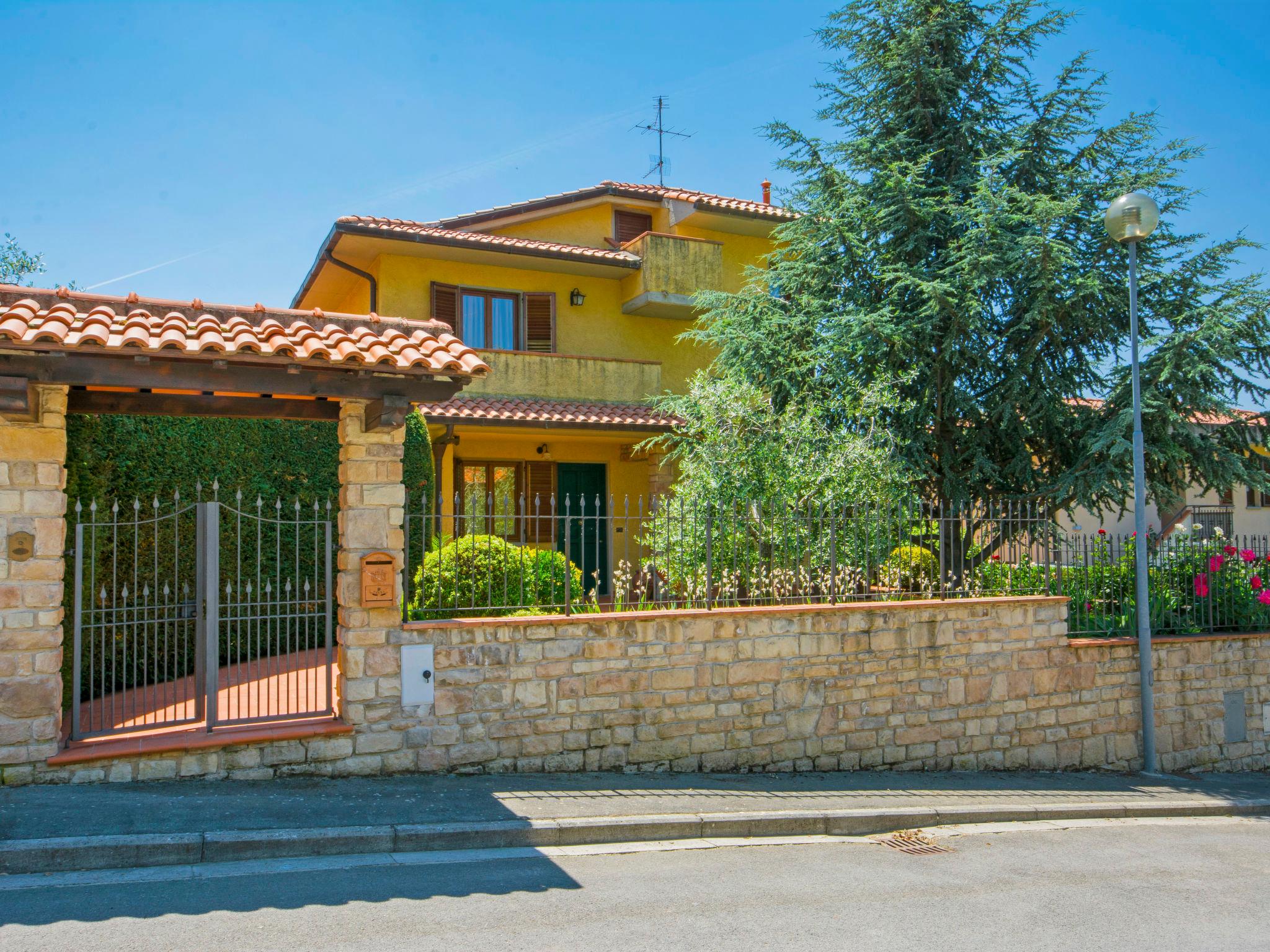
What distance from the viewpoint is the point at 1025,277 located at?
1181cm

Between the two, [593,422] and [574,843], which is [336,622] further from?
[593,422]

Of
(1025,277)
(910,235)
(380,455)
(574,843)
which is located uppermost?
(910,235)

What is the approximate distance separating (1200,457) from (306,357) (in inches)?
Answer: 430

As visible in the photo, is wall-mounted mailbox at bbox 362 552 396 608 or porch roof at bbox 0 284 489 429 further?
wall-mounted mailbox at bbox 362 552 396 608

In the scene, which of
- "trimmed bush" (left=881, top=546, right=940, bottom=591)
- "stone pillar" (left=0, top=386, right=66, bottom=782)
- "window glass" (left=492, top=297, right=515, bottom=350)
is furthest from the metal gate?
"window glass" (left=492, top=297, right=515, bottom=350)

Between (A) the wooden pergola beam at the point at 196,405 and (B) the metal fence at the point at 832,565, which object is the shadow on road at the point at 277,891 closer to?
(B) the metal fence at the point at 832,565

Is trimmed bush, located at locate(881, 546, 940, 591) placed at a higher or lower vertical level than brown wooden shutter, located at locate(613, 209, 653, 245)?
lower

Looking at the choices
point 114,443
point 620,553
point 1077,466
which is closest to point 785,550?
point 1077,466

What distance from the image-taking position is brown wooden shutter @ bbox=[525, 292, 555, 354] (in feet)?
57.6

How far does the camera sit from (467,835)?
5.94m

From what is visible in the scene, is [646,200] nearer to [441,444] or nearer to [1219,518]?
[441,444]

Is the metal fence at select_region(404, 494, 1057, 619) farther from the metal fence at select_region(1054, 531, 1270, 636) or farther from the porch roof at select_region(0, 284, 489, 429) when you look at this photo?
the porch roof at select_region(0, 284, 489, 429)

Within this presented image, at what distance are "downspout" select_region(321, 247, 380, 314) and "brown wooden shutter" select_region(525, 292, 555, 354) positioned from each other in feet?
9.22

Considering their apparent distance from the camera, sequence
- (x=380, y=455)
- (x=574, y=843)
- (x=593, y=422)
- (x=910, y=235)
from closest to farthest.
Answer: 1. (x=574, y=843)
2. (x=380, y=455)
3. (x=910, y=235)
4. (x=593, y=422)
